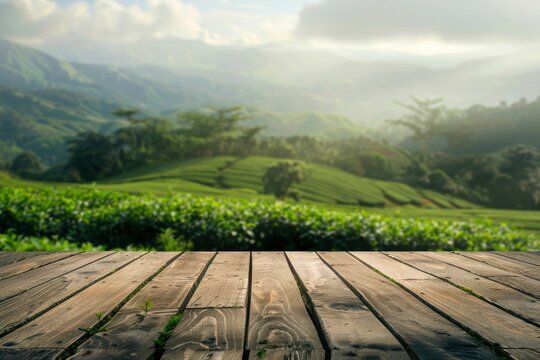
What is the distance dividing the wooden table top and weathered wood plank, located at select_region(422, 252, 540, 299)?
0.06 ft

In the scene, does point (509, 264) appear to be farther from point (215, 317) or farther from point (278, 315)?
point (215, 317)

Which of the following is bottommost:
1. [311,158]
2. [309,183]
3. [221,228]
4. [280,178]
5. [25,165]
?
[221,228]

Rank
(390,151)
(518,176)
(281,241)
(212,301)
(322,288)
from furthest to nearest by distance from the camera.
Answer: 1. (390,151)
2. (518,176)
3. (281,241)
4. (322,288)
5. (212,301)

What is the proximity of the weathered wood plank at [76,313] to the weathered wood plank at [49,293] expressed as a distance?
62 millimetres

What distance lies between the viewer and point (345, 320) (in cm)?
174

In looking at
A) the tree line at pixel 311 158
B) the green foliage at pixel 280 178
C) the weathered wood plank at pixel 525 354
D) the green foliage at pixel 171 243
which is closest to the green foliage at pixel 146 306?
the weathered wood plank at pixel 525 354

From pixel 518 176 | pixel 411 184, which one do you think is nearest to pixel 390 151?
pixel 411 184

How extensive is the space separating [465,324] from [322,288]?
0.69m

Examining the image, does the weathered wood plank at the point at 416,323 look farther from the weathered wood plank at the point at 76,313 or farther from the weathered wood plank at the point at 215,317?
the weathered wood plank at the point at 76,313

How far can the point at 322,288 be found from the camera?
88.3 inches

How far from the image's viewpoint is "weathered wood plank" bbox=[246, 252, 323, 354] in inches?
59.6

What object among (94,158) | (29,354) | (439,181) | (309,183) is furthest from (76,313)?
(94,158)

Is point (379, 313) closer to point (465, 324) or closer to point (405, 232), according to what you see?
point (465, 324)

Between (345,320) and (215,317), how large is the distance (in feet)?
1.67
